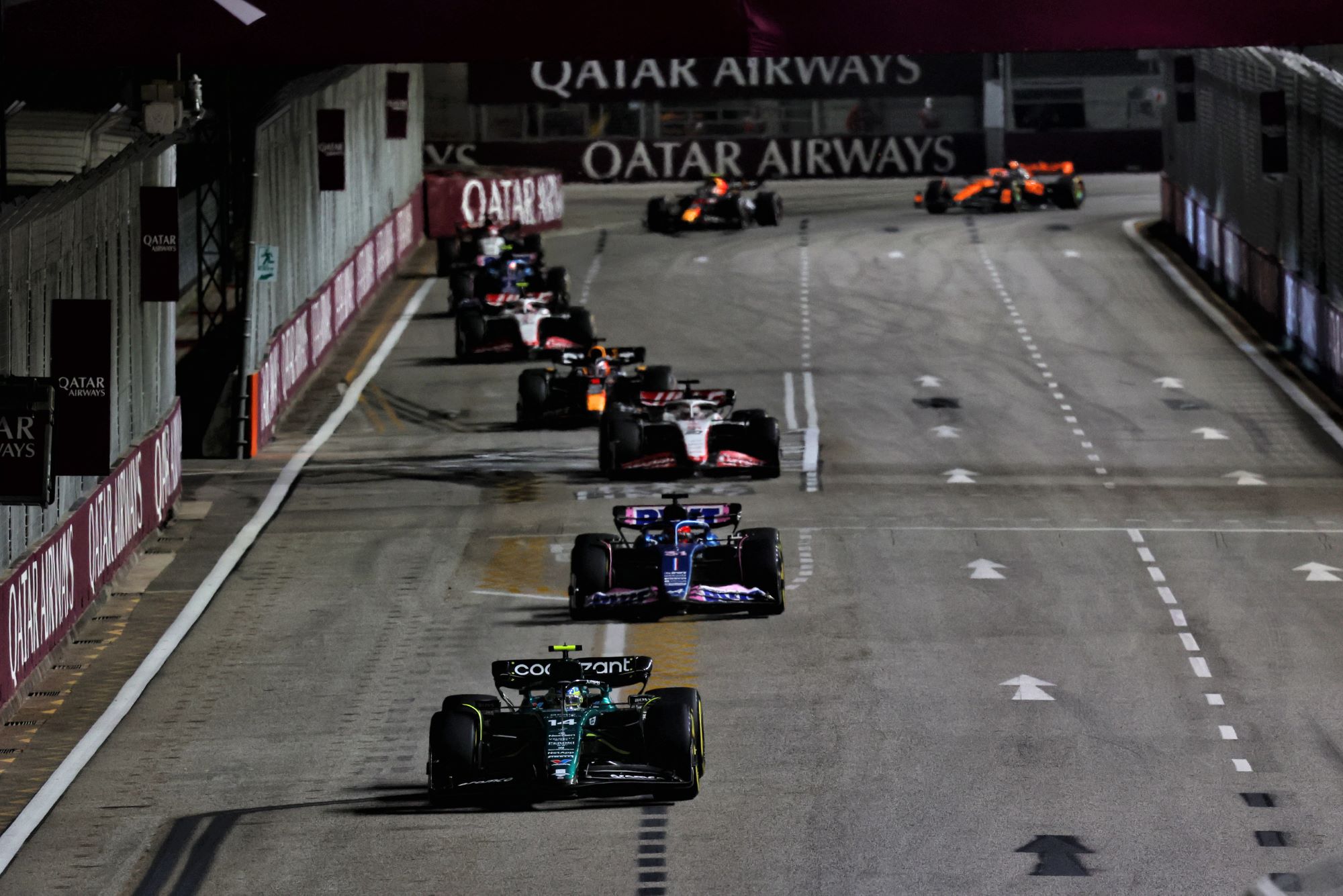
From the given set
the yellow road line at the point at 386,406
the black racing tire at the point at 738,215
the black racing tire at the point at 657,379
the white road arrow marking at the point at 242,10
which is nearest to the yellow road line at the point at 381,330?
the yellow road line at the point at 386,406

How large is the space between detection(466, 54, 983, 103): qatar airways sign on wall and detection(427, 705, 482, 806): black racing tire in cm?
5916

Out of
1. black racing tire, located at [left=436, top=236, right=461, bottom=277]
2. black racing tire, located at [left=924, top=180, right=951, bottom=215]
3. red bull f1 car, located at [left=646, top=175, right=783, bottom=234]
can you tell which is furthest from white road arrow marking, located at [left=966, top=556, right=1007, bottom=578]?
black racing tire, located at [left=924, top=180, right=951, bottom=215]

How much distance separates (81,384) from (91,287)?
5.18 meters

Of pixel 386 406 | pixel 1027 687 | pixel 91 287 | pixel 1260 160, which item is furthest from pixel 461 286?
pixel 1027 687

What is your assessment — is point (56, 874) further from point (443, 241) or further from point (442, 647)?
point (443, 241)

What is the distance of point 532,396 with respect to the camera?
1512 inches

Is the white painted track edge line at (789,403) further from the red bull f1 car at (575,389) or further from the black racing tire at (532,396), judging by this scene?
the black racing tire at (532,396)

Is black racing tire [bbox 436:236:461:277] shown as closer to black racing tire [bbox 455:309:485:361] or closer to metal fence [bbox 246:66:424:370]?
metal fence [bbox 246:66:424:370]

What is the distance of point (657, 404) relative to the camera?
34.6 metres

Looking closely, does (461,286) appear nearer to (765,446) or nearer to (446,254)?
(446,254)

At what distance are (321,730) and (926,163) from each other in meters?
57.3

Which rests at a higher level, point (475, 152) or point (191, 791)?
point (475, 152)

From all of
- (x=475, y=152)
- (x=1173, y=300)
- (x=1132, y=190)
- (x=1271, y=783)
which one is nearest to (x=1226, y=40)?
(x=1271, y=783)

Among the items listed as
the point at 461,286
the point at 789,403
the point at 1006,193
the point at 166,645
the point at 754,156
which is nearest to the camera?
the point at 166,645
